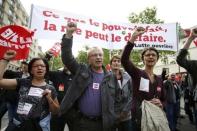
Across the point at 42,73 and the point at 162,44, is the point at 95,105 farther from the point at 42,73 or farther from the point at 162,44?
the point at 162,44

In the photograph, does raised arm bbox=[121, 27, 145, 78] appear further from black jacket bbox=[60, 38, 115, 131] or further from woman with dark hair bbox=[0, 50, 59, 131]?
woman with dark hair bbox=[0, 50, 59, 131]

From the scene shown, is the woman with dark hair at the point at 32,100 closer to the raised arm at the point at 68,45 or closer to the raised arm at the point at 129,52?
the raised arm at the point at 68,45

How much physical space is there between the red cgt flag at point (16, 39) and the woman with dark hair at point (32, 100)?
1.57 meters

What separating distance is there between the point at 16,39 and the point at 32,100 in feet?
6.92

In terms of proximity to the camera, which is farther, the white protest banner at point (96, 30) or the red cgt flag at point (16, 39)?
the white protest banner at point (96, 30)

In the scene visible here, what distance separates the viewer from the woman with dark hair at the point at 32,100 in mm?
3854

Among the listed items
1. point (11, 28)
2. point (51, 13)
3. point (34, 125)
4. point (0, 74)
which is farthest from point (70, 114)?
point (51, 13)

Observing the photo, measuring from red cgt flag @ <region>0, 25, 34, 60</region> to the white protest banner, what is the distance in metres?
1.75

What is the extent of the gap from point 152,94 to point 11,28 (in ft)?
9.71

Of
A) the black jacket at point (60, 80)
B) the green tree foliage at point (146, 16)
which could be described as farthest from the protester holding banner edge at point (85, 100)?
the green tree foliage at point (146, 16)

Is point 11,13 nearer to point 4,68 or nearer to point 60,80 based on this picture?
point 60,80

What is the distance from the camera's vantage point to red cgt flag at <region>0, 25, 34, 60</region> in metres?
5.57

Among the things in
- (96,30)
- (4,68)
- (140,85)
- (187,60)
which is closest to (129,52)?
(140,85)

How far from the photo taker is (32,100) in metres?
3.97
